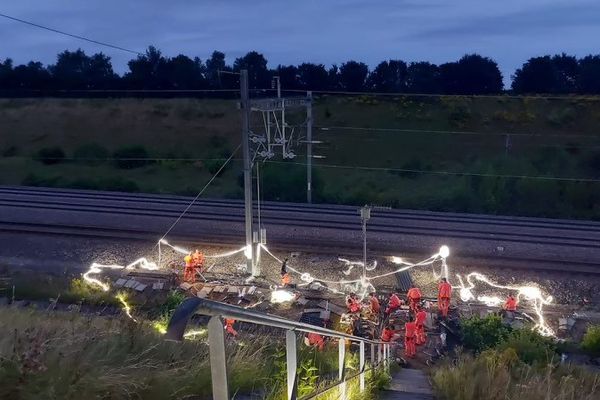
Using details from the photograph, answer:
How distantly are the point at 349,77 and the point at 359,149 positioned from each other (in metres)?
16.0

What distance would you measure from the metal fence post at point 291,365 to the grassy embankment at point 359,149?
849 inches

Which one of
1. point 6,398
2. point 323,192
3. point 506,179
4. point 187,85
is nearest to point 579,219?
point 506,179

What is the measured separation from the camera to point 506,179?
2734 centimetres

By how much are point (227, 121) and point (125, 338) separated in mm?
44103

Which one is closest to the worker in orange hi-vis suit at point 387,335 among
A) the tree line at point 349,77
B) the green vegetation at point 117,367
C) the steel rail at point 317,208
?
the green vegetation at point 117,367

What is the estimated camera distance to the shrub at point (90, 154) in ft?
123

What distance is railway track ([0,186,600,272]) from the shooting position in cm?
1756

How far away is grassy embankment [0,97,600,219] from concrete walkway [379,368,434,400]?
17.5m

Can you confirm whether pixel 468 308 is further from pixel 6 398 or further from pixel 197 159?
pixel 197 159

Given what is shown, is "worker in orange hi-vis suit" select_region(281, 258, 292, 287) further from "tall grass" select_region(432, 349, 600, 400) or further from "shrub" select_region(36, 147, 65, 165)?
"shrub" select_region(36, 147, 65, 165)

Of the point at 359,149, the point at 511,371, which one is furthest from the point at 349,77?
the point at 511,371

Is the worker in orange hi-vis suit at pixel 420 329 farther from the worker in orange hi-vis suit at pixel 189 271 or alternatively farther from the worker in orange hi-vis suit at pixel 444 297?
the worker in orange hi-vis suit at pixel 189 271

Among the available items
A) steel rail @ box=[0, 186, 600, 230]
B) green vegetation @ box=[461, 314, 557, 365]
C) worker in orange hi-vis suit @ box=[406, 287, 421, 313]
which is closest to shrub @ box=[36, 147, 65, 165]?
steel rail @ box=[0, 186, 600, 230]

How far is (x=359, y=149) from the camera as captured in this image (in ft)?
134
